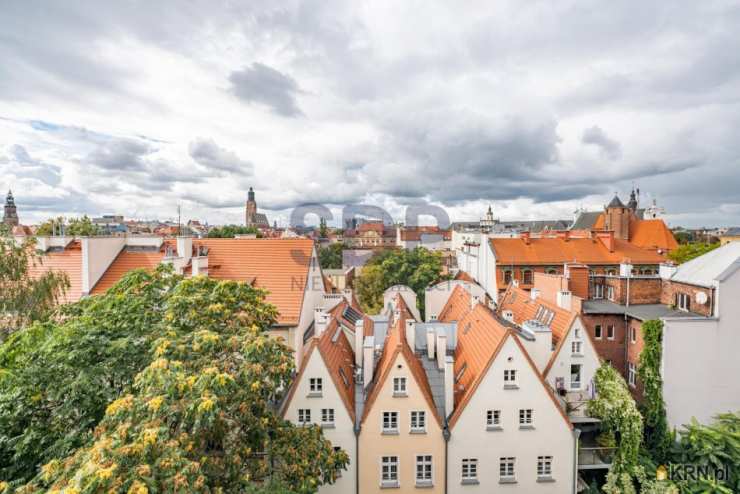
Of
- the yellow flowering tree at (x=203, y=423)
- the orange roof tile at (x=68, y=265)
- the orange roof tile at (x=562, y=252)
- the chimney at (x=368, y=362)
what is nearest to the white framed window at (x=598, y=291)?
the orange roof tile at (x=562, y=252)

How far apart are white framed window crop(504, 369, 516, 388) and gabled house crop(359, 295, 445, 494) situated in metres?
3.21

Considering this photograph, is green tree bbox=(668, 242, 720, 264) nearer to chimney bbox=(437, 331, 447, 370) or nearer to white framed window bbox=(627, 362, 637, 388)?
white framed window bbox=(627, 362, 637, 388)

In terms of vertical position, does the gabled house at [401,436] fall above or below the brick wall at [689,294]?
below

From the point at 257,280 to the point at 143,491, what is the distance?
15.7m

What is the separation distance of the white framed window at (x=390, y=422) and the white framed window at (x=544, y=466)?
6.31 m

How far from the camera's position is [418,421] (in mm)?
15602

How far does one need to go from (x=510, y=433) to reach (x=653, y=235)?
162 ft

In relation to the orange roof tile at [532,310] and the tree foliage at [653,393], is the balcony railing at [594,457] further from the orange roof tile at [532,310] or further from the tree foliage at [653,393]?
the orange roof tile at [532,310]

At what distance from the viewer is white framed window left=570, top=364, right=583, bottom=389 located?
19.2 m

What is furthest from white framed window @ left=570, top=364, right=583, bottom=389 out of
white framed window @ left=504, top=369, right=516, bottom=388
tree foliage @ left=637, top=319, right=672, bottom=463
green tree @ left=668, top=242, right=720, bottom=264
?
green tree @ left=668, top=242, right=720, bottom=264

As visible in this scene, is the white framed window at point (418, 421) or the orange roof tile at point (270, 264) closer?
the white framed window at point (418, 421)

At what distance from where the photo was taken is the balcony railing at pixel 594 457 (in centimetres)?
1702

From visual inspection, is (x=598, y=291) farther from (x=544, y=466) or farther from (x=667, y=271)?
(x=544, y=466)

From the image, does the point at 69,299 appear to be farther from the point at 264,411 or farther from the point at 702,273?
the point at 702,273
